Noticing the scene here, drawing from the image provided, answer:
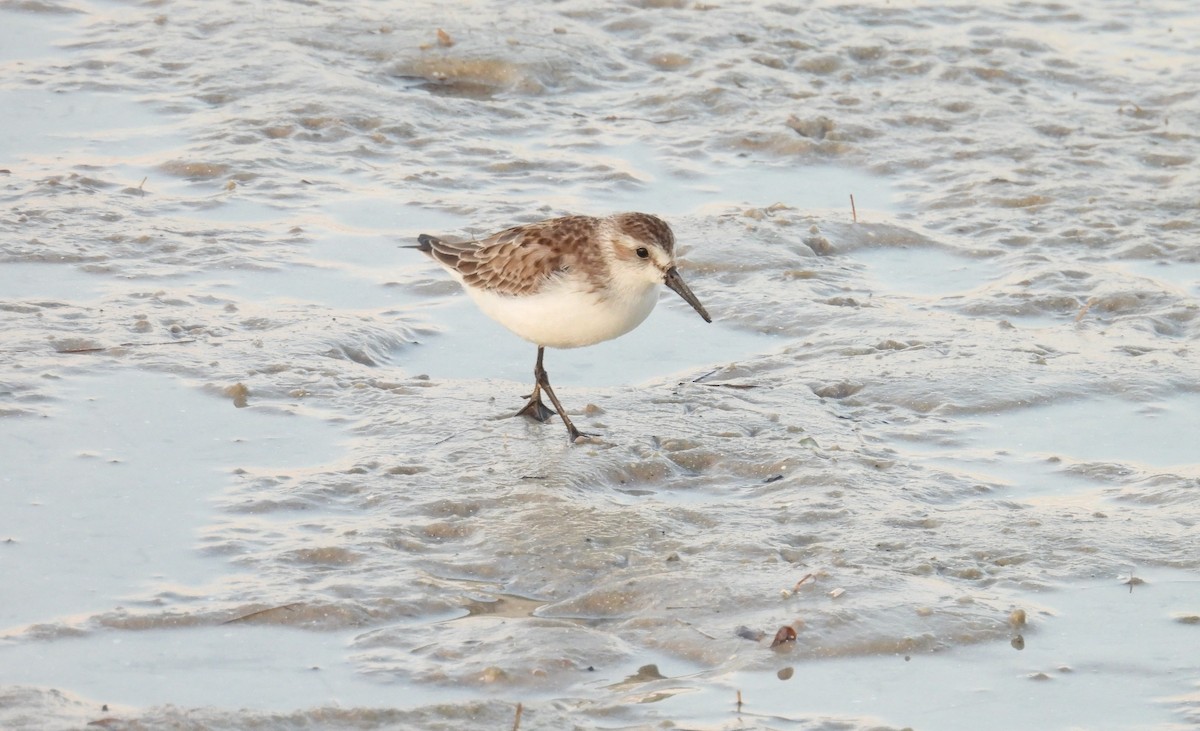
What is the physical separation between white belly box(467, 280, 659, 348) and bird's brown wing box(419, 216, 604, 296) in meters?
0.08

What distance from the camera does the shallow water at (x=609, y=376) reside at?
5.25m

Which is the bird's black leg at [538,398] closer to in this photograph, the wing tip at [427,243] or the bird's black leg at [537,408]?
the bird's black leg at [537,408]

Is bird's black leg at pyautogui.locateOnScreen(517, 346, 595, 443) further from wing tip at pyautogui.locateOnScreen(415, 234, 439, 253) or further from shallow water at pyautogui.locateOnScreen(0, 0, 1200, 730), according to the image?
wing tip at pyautogui.locateOnScreen(415, 234, 439, 253)

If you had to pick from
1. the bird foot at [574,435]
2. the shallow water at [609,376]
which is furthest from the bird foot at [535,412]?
the bird foot at [574,435]

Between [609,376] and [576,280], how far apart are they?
1202mm

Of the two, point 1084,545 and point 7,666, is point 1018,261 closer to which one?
point 1084,545

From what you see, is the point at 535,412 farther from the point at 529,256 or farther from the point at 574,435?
the point at 529,256

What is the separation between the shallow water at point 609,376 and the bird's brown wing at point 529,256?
606mm

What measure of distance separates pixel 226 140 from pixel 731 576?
5.63 metres

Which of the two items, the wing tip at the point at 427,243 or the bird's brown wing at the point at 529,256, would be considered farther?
the wing tip at the point at 427,243

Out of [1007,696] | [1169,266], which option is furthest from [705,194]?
[1007,696]

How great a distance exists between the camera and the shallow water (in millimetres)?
5250

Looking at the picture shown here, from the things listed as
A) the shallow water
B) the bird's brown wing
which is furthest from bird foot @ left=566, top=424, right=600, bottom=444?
the bird's brown wing

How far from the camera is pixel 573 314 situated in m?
6.83
